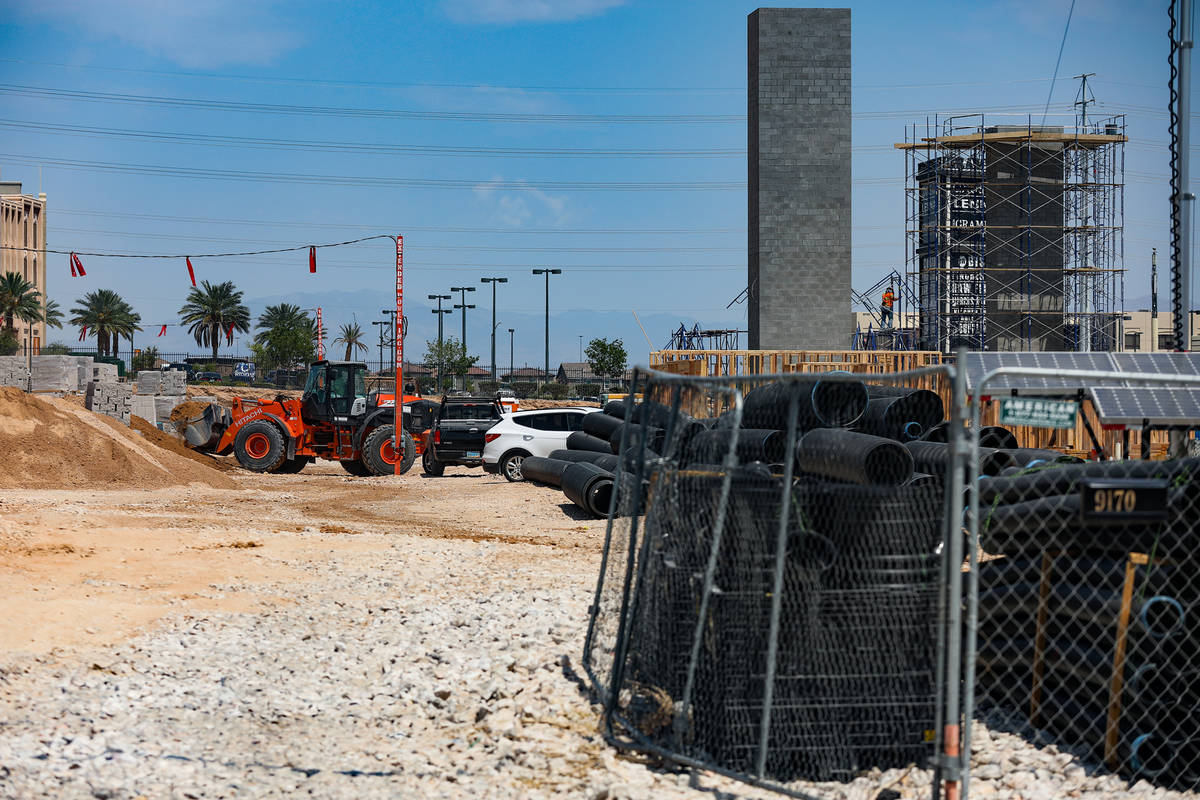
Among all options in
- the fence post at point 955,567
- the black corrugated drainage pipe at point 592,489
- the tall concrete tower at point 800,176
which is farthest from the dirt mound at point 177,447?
the fence post at point 955,567

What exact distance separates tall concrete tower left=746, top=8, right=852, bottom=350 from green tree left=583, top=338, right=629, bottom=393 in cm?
3883

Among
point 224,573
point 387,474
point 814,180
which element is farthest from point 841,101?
point 224,573

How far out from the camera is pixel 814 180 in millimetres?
34688

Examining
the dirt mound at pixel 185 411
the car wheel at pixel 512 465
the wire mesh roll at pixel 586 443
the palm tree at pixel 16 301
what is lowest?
the car wheel at pixel 512 465

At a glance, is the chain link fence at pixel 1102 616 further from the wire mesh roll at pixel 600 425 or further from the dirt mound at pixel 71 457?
the dirt mound at pixel 71 457

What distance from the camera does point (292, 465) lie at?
27.7 meters

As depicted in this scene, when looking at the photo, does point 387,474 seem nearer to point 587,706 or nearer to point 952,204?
point 587,706

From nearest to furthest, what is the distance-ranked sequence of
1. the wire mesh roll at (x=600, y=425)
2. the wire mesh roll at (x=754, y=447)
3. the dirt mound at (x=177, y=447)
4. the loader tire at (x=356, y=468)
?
the wire mesh roll at (x=754, y=447) < the wire mesh roll at (x=600, y=425) < the dirt mound at (x=177, y=447) < the loader tire at (x=356, y=468)

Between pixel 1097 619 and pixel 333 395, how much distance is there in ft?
74.0

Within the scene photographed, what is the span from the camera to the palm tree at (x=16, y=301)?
75.4m

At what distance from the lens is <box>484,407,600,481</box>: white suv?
23984 millimetres

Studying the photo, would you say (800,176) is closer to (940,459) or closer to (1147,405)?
(940,459)

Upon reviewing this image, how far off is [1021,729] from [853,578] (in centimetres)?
162

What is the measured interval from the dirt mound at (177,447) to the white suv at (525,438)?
728 cm
